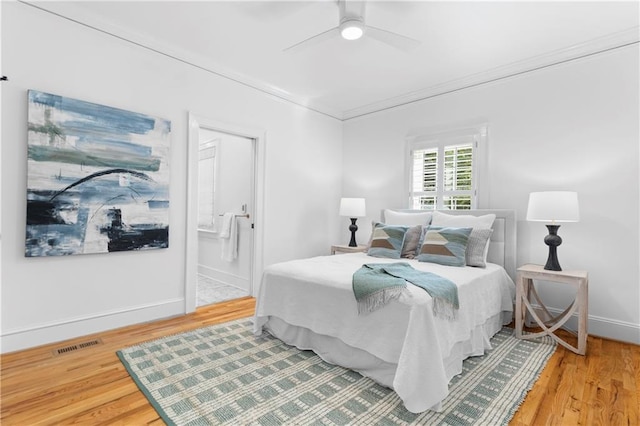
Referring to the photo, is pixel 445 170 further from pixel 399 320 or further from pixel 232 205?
pixel 232 205

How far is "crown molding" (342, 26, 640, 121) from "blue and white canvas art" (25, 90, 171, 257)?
301 centimetres

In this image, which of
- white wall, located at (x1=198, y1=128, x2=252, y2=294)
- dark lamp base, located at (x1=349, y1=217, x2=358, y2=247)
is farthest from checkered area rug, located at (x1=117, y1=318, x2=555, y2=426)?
dark lamp base, located at (x1=349, y1=217, x2=358, y2=247)

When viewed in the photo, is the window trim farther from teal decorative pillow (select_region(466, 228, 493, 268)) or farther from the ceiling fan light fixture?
the ceiling fan light fixture

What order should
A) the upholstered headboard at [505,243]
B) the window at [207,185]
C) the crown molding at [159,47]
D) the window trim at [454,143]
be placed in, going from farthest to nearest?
the window at [207,185], the window trim at [454,143], the upholstered headboard at [505,243], the crown molding at [159,47]

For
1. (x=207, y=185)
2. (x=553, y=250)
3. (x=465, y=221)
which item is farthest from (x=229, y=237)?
(x=553, y=250)

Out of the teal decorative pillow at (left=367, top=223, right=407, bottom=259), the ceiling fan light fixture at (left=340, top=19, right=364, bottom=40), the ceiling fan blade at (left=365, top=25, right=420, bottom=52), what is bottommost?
the teal decorative pillow at (left=367, top=223, right=407, bottom=259)

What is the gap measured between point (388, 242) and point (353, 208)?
111 cm

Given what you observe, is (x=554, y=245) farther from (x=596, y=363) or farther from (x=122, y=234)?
(x=122, y=234)

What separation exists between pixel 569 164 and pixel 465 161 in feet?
3.33

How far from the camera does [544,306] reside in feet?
10.4

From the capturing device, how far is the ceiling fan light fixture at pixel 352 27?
2.40m

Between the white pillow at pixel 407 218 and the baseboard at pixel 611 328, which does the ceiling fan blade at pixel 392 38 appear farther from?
the baseboard at pixel 611 328

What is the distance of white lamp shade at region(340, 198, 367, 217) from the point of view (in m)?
4.53

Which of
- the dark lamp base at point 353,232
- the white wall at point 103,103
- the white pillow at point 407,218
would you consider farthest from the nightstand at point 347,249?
the white wall at point 103,103
